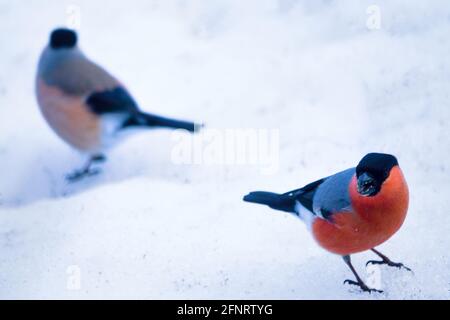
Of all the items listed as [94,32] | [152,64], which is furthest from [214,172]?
[94,32]

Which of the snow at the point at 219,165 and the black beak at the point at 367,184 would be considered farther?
the snow at the point at 219,165

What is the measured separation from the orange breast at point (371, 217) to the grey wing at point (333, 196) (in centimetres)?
3

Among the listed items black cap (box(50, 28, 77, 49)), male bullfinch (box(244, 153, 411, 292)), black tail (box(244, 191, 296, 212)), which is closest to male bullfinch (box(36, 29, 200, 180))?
black cap (box(50, 28, 77, 49))

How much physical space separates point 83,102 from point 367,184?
1873mm

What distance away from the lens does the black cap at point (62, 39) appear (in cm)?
357

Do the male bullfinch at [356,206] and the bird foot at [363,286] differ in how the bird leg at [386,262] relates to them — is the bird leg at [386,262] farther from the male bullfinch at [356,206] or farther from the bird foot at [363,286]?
the bird foot at [363,286]

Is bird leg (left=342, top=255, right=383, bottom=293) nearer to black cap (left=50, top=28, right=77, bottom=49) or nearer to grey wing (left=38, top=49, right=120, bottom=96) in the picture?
grey wing (left=38, top=49, right=120, bottom=96)

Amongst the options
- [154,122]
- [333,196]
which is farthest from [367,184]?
[154,122]

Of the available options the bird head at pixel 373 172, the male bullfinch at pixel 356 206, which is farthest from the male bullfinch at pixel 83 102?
the bird head at pixel 373 172

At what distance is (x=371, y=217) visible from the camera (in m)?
2.17

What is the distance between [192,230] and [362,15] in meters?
1.80

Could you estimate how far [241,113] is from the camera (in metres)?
3.76

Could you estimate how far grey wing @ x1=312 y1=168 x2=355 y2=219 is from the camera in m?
2.25

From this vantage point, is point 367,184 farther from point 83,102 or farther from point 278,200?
point 83,102
